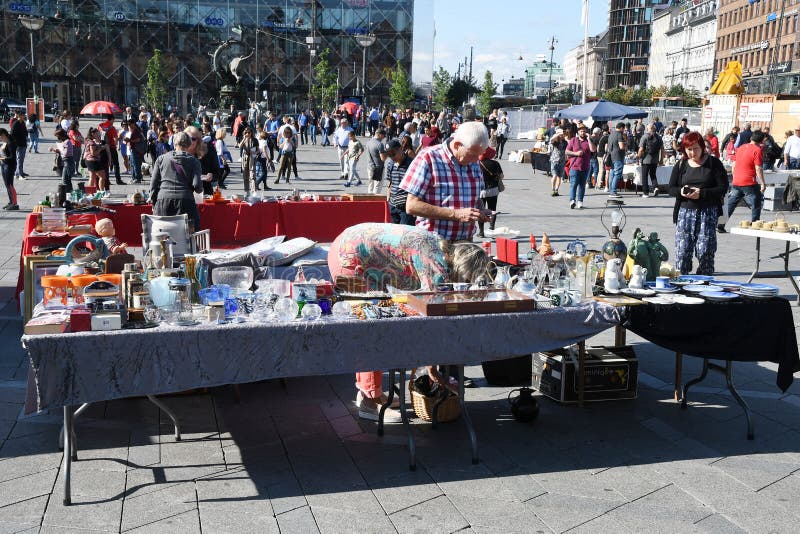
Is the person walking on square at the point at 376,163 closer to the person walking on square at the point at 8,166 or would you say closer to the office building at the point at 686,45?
the person walking on square at the point at 8,166

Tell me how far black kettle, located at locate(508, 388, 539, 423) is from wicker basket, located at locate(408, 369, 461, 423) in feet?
1.11

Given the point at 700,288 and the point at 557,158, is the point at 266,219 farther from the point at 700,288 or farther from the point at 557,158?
the point at 557,158

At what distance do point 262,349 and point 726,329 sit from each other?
2.57m

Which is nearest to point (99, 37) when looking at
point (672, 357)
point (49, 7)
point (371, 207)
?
point (49, 7)

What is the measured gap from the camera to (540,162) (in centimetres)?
2316

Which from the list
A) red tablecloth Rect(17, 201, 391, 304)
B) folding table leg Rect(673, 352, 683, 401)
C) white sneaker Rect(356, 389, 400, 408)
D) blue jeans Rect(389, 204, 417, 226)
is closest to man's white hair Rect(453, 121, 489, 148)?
white sneaker Rect(356, 389, 400, 408)

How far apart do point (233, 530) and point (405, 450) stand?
118 cm

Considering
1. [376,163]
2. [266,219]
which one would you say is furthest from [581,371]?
[376,163]

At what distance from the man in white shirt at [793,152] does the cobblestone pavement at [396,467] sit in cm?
1478

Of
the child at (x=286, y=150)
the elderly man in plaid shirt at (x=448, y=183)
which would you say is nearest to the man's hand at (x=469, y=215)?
the elderly man in plaid shirt at (x=448, y=183)

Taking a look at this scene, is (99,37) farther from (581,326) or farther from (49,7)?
(581,326)

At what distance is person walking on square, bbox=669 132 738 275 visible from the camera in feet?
23.5

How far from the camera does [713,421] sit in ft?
16.0

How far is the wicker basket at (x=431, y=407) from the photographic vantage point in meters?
4.75
